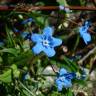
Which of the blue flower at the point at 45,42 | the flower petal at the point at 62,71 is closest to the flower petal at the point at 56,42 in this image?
the blue flower at the point at 45,42

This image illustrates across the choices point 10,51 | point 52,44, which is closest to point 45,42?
point 52,44

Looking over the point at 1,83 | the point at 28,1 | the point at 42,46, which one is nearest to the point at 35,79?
the point at 1,83

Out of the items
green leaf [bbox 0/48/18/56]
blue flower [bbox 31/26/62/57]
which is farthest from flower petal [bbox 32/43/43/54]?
green leaf [bbox 0/48/18/56]

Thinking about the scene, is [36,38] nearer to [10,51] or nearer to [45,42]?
[45,42]

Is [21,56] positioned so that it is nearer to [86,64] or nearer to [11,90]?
[11,90]

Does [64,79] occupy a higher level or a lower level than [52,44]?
lower

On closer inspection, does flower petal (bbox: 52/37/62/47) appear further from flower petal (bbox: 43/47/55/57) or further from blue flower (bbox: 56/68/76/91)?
blue flower (bbox: 56/68/76/91)
